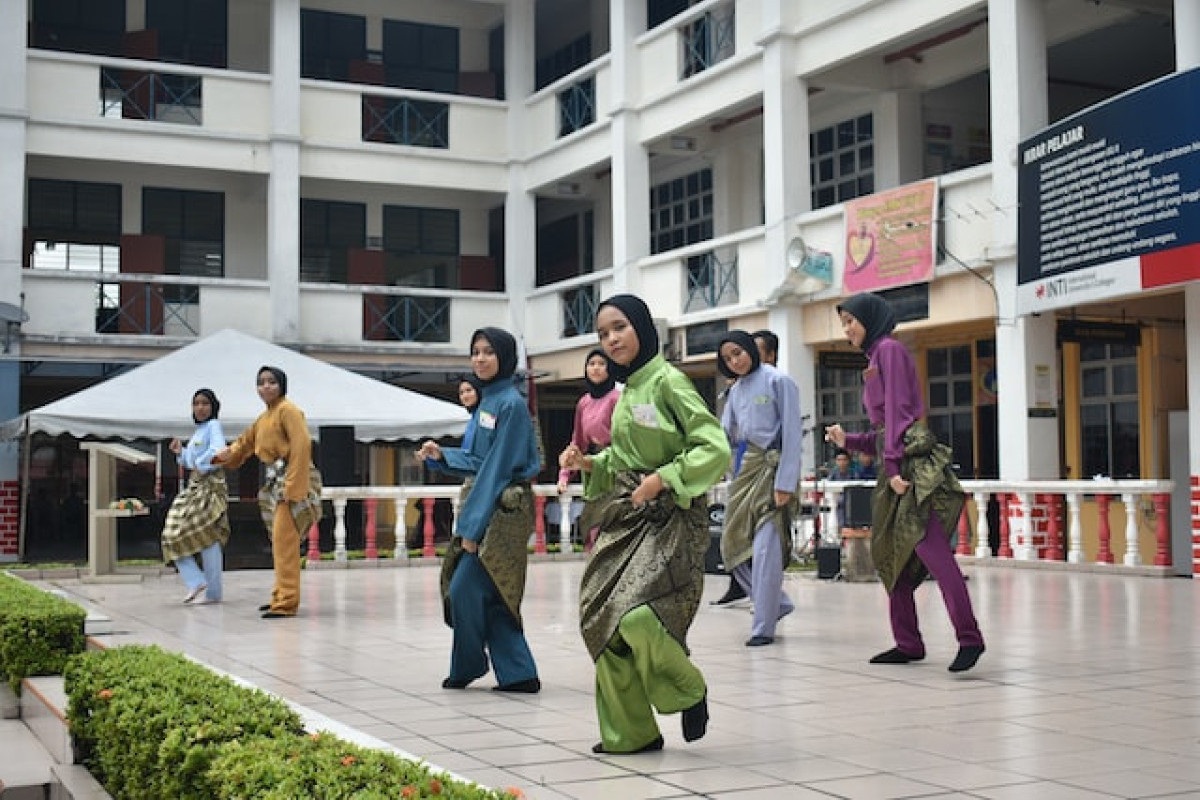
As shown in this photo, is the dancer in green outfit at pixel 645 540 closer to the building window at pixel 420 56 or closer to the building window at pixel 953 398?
the building window at pixel 953 398

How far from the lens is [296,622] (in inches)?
424

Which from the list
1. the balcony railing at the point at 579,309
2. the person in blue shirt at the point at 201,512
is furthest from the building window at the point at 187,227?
the person in blue shirt at the point at 201,512

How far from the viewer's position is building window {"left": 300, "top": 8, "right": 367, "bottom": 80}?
25.9 metres

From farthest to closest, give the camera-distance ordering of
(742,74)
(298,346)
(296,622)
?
(298,346) < (742,74) < (296,622)

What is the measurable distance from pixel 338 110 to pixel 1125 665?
63.1 ft

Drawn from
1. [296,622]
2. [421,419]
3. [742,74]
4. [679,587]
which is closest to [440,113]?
[742,74]

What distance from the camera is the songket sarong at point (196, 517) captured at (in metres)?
12.1

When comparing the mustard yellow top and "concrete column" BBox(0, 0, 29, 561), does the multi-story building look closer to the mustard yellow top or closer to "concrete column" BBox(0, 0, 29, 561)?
"concrete column" BBox(0, 0, 29, 561)

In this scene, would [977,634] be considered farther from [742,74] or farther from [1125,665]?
[742,74]

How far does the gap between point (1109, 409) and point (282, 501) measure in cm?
1109

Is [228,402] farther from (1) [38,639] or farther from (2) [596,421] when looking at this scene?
(1) [38,639]

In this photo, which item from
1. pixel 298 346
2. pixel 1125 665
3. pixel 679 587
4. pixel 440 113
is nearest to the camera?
pixel 679 587

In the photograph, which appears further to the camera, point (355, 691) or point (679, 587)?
point (355, 691)

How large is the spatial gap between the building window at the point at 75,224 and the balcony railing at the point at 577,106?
7.46 m
